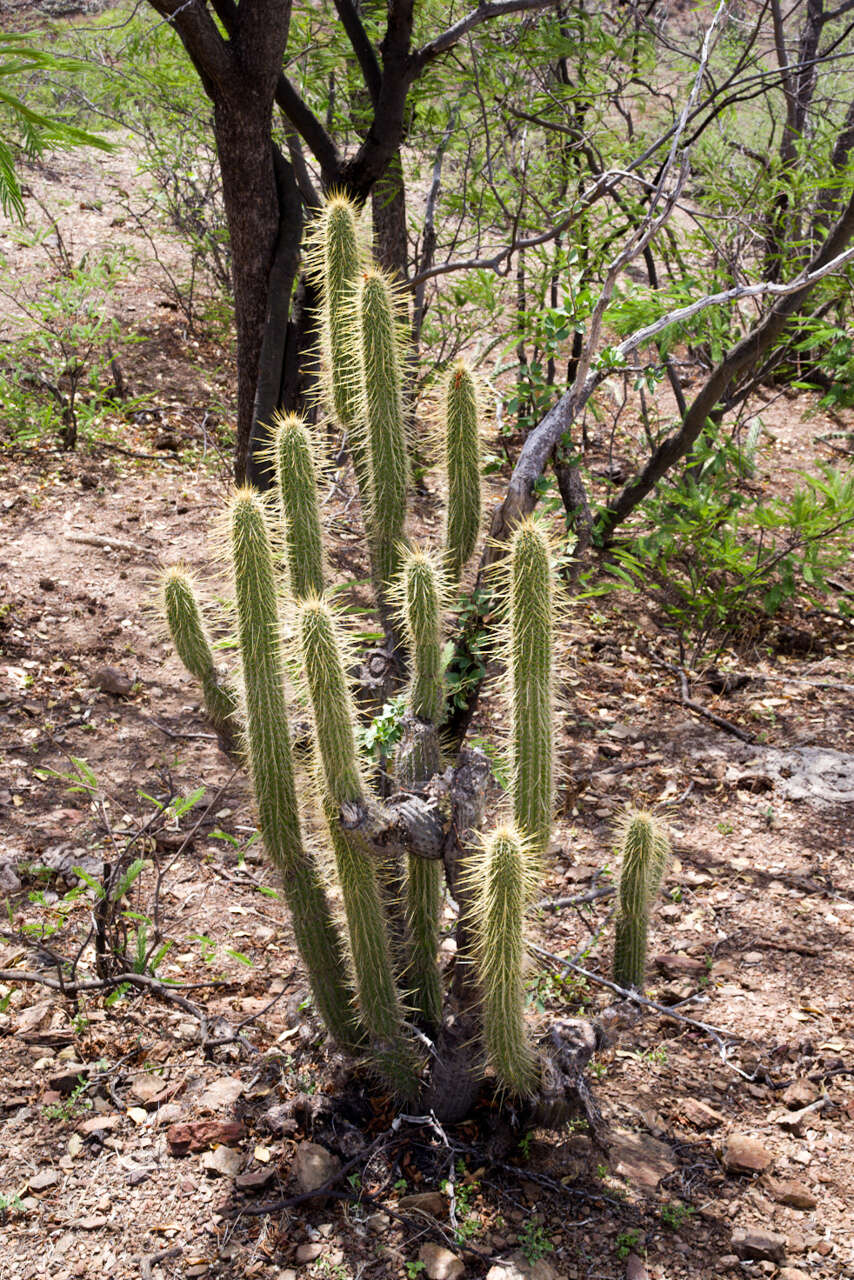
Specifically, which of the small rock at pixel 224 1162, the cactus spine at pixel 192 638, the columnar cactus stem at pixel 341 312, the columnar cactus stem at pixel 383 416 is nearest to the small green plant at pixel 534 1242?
the small rock at pixel 224 1162

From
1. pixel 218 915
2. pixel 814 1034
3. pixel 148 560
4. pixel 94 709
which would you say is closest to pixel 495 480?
pixel 148 560

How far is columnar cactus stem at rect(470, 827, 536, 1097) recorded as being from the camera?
6.54 feet

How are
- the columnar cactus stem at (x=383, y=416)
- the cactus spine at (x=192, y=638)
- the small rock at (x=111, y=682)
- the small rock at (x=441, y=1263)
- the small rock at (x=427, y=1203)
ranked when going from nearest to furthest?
the small rock at (x=441, y=1263)
the small rock at (x=427, y=1203)
the columnar cactus stem at (x=383, y=416)
the cactus spine at (x=192, y=638)
the small rock at (x=111, y=682)

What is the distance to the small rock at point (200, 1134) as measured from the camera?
2424 millimetres

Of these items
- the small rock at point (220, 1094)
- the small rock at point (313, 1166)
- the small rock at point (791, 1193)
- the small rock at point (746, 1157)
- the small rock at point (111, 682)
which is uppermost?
the small rock at point (111, 682)

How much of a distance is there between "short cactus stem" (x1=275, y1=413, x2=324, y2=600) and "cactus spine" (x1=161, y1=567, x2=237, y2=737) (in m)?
0.27

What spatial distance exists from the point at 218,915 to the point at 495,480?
11.7ft

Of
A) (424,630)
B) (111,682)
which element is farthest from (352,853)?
(111,682)

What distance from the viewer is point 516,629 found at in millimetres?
2189

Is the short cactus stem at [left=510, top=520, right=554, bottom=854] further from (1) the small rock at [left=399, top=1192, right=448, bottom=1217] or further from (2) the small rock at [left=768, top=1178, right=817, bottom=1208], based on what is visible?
(2) the small rock at [left=768, top=1178, right=817, bottom=1208]

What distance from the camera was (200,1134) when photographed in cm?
244

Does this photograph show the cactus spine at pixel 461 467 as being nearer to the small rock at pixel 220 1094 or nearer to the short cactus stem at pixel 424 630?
the short cactus stem at pixel 424 630

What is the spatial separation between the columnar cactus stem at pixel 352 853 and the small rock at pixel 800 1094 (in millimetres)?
931

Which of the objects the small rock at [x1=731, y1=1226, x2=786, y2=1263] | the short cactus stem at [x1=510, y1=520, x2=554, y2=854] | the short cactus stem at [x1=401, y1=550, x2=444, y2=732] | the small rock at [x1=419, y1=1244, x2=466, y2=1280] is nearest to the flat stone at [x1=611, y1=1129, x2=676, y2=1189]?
the small rock at [x1=731, y1=1226, x2=786, y2=1263]
